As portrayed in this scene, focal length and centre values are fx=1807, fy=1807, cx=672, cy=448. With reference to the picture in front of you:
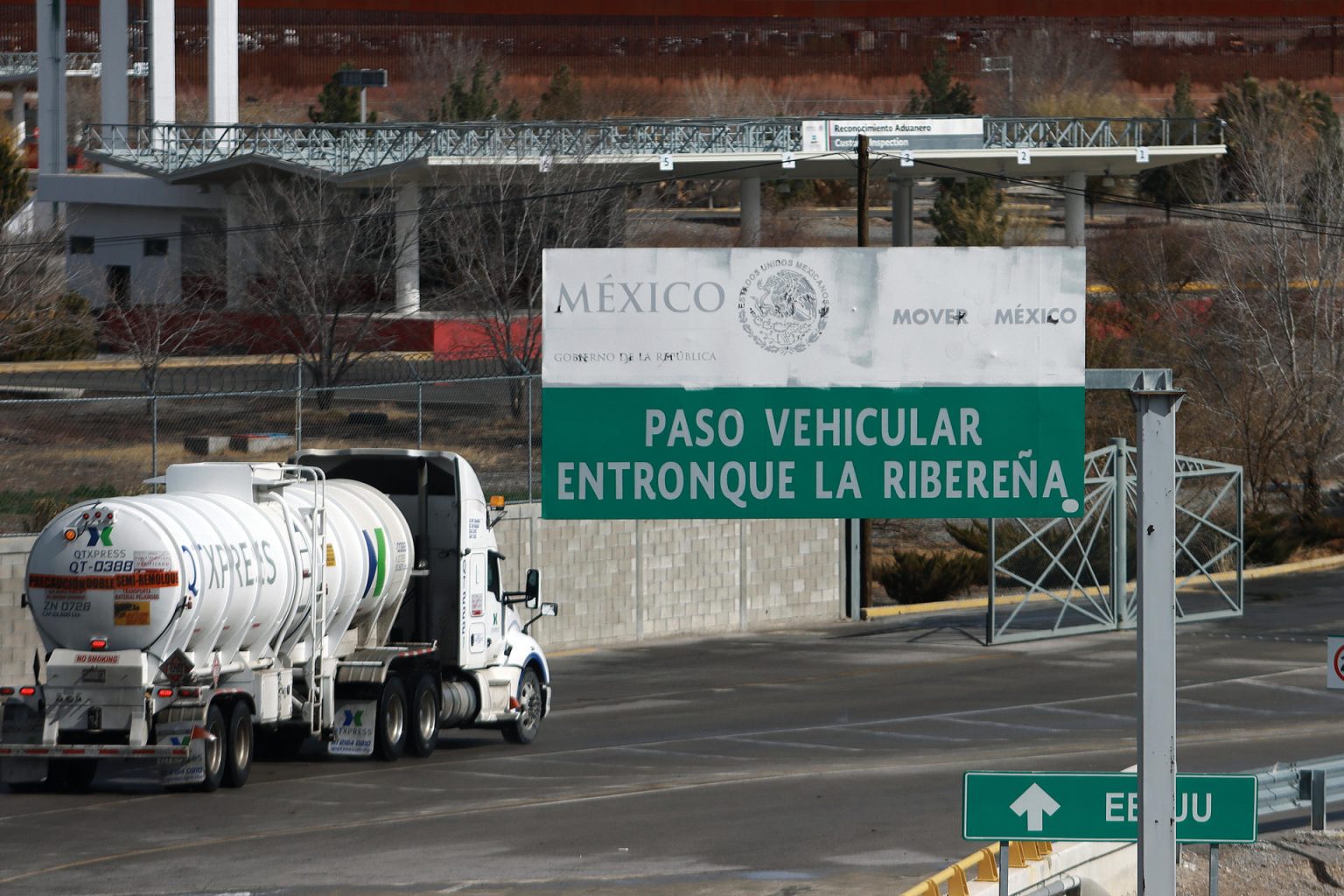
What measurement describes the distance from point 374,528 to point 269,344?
34.7 m

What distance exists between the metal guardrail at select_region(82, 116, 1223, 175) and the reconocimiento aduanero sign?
144 ft

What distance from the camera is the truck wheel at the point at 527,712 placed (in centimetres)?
2133

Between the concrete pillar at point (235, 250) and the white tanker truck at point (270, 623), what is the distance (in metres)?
35.9

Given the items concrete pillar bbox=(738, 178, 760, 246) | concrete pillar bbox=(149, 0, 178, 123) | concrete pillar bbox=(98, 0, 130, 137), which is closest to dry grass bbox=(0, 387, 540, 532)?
concrete pillar bbox=(738, 178, 760, 246)

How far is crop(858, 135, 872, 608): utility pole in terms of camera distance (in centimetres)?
3200

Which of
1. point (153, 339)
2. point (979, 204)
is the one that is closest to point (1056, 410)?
point (153, 339)

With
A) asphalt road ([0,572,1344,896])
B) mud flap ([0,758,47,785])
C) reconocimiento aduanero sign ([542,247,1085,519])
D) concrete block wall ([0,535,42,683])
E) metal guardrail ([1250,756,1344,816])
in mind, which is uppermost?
reconocimiento aduanero sign ([542,247,1085,519])

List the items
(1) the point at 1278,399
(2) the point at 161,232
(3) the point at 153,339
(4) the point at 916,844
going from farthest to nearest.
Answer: (2) the point at 161,232 → (3) the point at 153,339 → (1) the point at 1278,399 → (4) the point at 916,844

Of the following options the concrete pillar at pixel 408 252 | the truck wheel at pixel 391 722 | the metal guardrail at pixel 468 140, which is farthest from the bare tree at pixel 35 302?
the truck wheel at pixel 391 722

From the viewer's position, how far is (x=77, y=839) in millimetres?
15680

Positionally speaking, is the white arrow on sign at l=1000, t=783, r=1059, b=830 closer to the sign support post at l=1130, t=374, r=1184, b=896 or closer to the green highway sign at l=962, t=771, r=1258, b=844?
the green highway sign at l=962, t=771, r=1258, b=844

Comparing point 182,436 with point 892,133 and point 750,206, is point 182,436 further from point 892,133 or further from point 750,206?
point 750,206

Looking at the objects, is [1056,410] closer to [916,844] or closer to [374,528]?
[916,844]

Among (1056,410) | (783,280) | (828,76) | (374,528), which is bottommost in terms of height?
(374,528)
